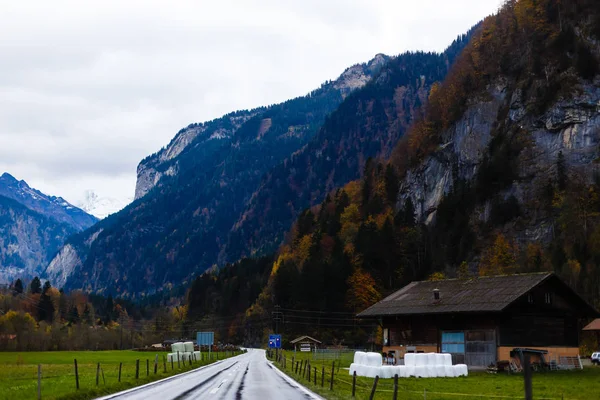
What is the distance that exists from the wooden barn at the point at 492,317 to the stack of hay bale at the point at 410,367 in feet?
Result: 28.2

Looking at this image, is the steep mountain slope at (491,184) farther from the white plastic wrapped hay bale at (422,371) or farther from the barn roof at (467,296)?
the white plastic wrapped hay bale at (422,371)

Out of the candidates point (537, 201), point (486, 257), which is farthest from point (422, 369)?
point (537, 201)

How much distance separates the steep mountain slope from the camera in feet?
396

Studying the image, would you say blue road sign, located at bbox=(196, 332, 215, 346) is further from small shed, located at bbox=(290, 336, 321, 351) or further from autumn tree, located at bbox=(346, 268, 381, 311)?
autumn tree, located at bbox=(346, 268, 381, 311)

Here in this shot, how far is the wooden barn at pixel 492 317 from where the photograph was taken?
53969mm

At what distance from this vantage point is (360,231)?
497ft

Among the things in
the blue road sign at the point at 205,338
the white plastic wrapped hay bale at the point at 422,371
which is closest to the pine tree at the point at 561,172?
the blue road sign at the point at 205,338

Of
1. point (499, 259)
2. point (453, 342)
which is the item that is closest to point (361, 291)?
point (499, 259)

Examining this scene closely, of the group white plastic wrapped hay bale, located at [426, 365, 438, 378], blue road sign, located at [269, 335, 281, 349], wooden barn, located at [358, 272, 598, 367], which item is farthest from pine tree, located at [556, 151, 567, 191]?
white plastic wrapped hay bale, located at [426, 365, 438, 378]

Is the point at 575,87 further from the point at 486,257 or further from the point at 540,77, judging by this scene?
the point at 486,257

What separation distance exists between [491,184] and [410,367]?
324 ft

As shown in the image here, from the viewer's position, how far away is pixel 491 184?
13738 centimetres

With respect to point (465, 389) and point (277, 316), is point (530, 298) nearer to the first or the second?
point (465, 389)

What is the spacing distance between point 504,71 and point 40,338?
382 ft
